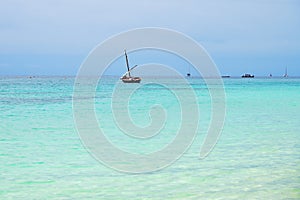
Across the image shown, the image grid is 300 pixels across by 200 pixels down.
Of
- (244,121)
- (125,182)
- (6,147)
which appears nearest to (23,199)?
(125,182)

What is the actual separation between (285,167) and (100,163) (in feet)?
9.98

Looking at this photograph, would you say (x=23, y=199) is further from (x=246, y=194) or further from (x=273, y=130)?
(x=273, y=130)

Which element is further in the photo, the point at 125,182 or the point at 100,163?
the point at 100,163

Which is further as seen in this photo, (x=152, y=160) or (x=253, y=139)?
(x=253, y=139)

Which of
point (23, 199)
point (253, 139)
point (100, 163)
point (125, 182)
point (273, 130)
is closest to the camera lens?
point (23, 199)

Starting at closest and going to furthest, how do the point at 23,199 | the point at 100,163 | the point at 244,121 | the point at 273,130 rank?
the point at 23,199, the point at 100,163, the point at 273,130, the point at 244,121

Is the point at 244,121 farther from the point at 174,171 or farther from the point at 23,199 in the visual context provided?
the point at 23,199

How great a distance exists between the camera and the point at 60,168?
6.93 metres

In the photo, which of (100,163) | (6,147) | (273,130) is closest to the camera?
(100,163)

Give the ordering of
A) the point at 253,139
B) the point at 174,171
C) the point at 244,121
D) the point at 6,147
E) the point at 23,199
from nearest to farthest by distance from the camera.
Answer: the point at 23,199
the point at 174,171
the point at 6,147
the point at 253,139
the point at 244,121

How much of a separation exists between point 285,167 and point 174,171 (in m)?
1.84

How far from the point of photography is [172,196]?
5.45 meters

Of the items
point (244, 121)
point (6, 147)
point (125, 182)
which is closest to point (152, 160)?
point (125, 182)

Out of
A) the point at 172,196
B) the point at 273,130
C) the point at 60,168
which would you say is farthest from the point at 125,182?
the point at 273,130
